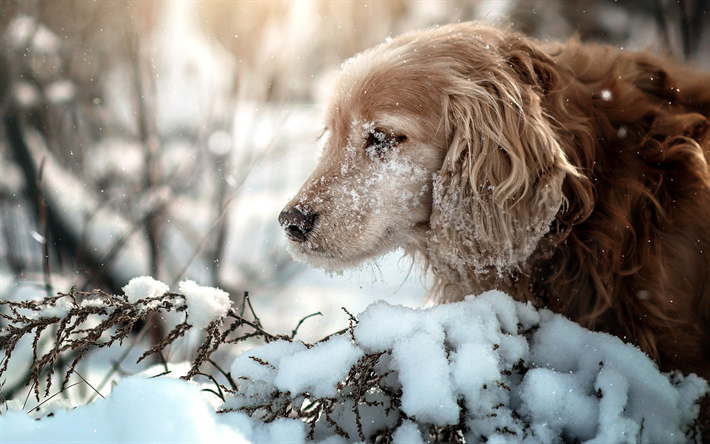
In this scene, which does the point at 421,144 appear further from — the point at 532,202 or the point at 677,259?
the point at 677,259

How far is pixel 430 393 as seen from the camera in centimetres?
118

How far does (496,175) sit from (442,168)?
221mm

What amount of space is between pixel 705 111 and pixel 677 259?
27.9 inches

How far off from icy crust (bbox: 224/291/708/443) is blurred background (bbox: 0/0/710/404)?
1.97 meters

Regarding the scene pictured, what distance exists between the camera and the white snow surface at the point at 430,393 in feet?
3.68

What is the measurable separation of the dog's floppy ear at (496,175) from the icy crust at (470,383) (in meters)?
0.51

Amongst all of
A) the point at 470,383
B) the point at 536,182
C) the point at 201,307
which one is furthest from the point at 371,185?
the point at 470,383

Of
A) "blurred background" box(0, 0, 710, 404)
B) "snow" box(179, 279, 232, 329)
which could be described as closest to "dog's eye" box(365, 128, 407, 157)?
"snow" box(179, 279, 232, 329)

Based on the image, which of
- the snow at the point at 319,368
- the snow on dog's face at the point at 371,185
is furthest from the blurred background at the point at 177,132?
the snow at the point at 319,368

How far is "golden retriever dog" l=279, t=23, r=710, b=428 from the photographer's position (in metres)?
1.83

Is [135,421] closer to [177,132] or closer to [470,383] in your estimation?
[470,383]

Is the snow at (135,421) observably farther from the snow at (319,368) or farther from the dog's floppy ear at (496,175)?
the dog's floppy ear at (496,175)

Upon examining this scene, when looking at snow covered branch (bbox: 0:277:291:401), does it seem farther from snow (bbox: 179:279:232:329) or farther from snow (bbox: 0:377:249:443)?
snow (bbox: 0:377:249:443)

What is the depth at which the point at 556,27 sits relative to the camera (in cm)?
546
